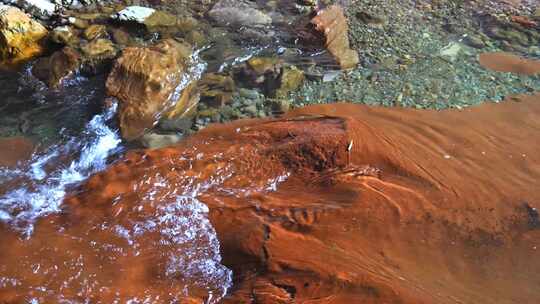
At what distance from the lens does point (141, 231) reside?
3.52 m

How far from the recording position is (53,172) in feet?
13.4

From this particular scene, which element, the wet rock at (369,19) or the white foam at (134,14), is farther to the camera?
the wet rock at (369,19)

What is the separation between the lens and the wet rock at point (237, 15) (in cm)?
598

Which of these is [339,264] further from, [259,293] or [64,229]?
[64,229]

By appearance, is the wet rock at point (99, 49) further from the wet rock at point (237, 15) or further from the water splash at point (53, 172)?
the wet rock at point (237, 15)

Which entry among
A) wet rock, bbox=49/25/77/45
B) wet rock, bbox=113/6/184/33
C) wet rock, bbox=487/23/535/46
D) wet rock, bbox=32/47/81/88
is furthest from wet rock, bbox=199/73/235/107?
wet rock, bbox=487/23/535/46

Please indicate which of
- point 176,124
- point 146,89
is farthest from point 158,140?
point 146,89

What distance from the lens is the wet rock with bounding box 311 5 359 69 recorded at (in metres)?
5.37

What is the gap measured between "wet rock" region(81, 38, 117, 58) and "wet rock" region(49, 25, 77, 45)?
0.25m

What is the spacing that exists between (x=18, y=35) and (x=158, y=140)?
7.82 ft

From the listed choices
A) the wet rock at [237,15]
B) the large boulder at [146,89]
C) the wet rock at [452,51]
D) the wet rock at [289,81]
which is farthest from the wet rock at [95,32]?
the wet rock at [452,51]

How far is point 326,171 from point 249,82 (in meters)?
1.66

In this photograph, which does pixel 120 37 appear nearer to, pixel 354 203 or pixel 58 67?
pixel 58 67

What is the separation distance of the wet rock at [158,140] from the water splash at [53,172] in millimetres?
264
